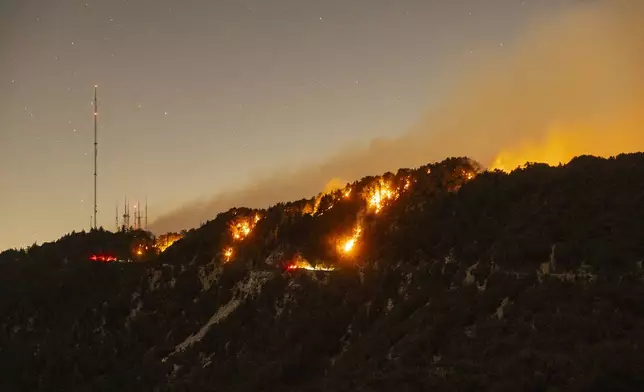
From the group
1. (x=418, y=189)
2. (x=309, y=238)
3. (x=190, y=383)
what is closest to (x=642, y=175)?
(x=418, y=189)

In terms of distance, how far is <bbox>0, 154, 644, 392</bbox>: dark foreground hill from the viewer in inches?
910

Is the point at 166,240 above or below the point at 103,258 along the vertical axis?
above

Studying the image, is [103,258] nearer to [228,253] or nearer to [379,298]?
[228,253]

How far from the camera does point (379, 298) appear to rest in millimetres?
33500

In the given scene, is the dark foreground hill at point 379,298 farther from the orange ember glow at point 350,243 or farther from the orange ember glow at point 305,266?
the orange ember glow at point 305,266

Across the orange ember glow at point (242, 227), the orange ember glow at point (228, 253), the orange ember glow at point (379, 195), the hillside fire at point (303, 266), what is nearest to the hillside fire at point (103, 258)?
the orange ember glow at point (242, 227)

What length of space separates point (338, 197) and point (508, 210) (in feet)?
52.6

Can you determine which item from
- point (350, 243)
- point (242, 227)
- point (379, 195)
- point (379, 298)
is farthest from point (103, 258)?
point (379, 298)

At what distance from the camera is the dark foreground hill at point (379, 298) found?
23.1 m

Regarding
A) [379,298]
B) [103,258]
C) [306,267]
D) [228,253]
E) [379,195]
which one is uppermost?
[379,195]

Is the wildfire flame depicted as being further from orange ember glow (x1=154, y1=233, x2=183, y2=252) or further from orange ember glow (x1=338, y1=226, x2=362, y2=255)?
orange ember glow (x1=154, y1=233, x2=183, y2=252)

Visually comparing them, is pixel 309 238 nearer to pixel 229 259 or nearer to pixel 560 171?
pixel 229 259

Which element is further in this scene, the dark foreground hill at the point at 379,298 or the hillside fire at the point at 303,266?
the hillside fire at the point at 303,266

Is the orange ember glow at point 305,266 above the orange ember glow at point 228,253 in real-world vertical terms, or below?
below
